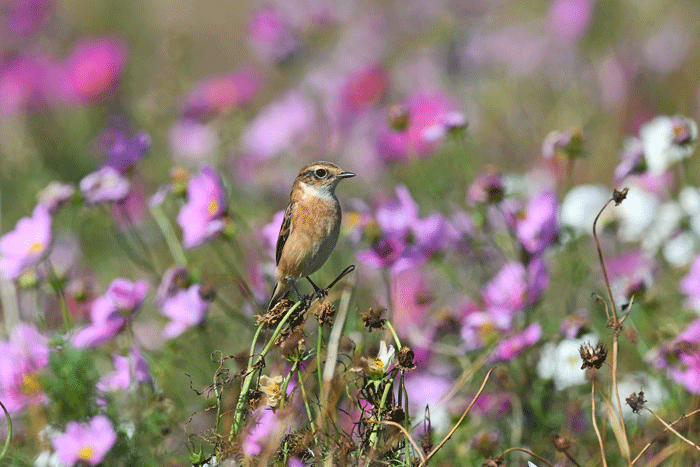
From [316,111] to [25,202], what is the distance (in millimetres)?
1262

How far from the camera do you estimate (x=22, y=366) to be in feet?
5.24

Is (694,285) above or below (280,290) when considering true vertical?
below

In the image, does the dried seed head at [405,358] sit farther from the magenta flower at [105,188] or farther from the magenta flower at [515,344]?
the magenta flower at [105,188]

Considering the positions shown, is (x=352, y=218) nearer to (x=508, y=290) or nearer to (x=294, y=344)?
(x=508, y=290)

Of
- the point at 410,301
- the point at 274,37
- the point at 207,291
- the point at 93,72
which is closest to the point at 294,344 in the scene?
the point at 207,291

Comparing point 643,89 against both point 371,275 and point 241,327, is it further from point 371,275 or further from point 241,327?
point 241,327

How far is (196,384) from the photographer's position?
79.5 inches

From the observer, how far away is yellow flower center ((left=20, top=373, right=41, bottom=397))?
61.1 inches

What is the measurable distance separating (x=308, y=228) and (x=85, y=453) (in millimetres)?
623

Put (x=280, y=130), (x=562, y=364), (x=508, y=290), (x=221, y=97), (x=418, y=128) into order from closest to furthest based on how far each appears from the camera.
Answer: (x=562, y=364) < (x=508, y=290) < (x=418, y=128) < (x=221, y=97) < (x=280, y=130)

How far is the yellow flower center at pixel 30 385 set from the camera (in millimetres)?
1552

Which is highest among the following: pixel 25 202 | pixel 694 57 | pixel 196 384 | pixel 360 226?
pixel 25 202

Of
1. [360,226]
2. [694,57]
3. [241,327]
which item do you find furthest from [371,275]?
[694,57]

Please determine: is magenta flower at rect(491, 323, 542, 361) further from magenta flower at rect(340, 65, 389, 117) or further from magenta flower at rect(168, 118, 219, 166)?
magenta flower at rect(168, 118, 219, 166)
